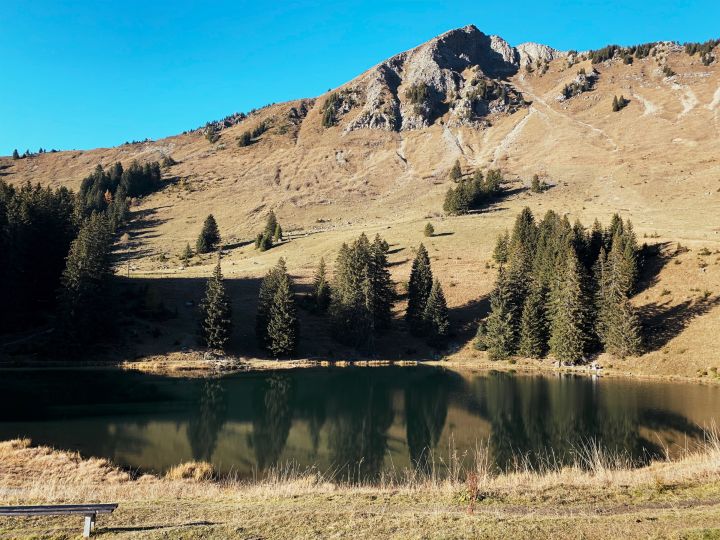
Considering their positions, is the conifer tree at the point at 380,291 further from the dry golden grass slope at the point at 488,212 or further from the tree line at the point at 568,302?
the tree line at the point at 568,302

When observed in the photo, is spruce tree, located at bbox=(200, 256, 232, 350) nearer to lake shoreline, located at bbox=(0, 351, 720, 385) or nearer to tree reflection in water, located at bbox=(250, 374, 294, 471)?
lake shoreline, located at bbox=(0, 351, 720, 385)

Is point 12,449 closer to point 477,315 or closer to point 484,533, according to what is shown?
point 484,533

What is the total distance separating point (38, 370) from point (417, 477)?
50.4m

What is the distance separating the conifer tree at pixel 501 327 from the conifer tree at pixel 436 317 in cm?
684

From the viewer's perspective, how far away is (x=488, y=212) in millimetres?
123750

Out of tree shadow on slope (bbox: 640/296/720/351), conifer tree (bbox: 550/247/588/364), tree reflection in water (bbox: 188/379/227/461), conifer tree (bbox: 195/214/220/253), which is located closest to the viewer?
tree reflection in water (bbox: 188/379/227/461)

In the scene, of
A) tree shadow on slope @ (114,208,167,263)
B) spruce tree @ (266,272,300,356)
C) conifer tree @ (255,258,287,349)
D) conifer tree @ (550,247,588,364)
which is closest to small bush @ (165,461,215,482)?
spruce tree @ (266,272,300,356)

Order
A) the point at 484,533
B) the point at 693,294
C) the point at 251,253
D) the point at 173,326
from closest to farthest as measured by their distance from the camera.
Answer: the point at 484,533
the point at 693,294
the point at 173,326
the point at 251,253

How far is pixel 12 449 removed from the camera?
952 inches

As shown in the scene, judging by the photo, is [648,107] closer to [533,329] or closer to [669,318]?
[669,318]

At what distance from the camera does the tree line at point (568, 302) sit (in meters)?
63.5

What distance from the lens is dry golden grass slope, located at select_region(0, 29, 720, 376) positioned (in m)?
71.3

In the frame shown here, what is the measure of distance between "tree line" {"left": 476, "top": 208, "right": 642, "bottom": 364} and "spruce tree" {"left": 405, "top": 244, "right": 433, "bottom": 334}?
1020 centimetres

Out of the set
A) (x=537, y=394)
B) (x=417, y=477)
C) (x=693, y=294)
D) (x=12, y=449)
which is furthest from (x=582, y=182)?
(x=12, y=449)
